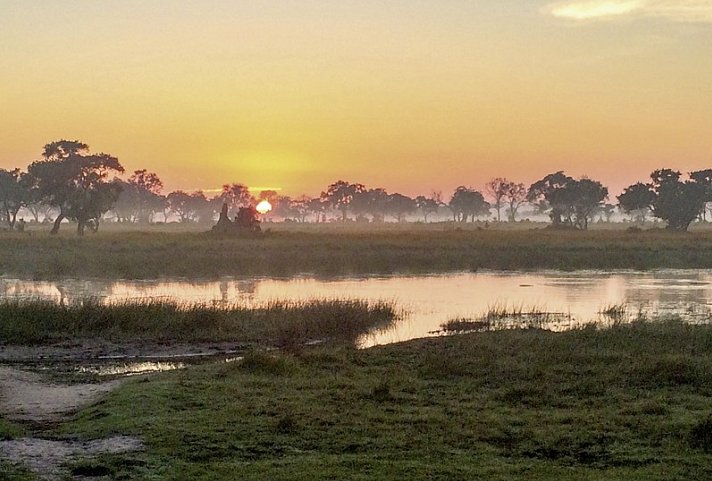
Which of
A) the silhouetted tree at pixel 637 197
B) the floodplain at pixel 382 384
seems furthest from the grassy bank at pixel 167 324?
the silhouetted tree at pixel 637 197

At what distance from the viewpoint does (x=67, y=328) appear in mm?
25859

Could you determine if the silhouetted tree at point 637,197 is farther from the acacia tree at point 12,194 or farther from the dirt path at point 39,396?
the dirt path at point 39,396

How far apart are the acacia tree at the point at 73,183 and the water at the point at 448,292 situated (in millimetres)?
51942

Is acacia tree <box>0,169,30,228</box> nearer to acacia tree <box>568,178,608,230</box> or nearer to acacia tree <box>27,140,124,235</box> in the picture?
acacia tree <box>27,140,124,235</box>

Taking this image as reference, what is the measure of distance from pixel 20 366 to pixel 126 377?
13.1ft

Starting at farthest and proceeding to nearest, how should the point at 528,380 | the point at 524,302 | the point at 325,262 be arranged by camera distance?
1. the point at 325,262
2. the point at 524,302
3. the point at 528,380

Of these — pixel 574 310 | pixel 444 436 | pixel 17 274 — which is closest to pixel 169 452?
pixel 444 436

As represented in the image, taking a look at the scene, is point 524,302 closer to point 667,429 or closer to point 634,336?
point 634,336

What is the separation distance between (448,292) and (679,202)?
79.3m

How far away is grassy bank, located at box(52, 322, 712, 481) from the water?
7.74 m

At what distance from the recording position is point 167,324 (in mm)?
26562

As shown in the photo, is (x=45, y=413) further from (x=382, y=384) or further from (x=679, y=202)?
(x=679, y=202)

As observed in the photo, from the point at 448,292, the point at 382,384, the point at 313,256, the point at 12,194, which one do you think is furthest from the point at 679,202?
the point at 382,384

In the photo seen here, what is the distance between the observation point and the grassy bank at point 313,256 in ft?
173
